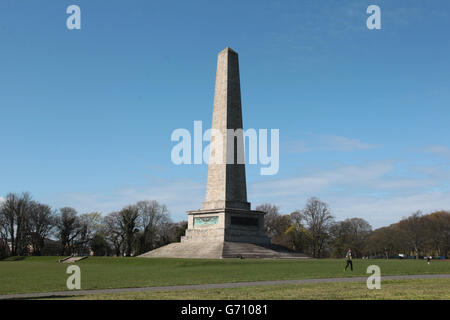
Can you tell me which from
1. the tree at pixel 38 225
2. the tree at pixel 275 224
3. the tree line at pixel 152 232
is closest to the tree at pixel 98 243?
the tree line at pixel 152 232

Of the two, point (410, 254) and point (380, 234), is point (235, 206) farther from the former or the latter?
point (410, 254)

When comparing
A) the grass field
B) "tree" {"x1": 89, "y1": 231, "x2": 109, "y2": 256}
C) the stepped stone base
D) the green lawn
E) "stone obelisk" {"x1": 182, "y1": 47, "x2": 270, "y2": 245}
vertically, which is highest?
"stone obelisk" {"x1": 182, "y1": 47, "x2": 270, "y2": 245}

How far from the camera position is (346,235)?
3275 inches

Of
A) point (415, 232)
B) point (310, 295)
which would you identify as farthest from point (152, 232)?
point (310, 295)

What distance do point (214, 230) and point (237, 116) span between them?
13.2 meters

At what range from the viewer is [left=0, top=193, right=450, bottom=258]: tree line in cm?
7238

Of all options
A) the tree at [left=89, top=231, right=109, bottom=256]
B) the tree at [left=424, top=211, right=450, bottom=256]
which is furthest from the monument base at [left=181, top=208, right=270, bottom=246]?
the tree at [left=89, top=231, right=109, bottom=256]

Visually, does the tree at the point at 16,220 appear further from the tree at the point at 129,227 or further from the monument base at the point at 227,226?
the monument base at the point at 227,226

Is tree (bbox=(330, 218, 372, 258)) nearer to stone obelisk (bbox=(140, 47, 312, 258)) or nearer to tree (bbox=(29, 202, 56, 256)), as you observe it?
stone obelisk (bbox=(140, 47, 312, 258))

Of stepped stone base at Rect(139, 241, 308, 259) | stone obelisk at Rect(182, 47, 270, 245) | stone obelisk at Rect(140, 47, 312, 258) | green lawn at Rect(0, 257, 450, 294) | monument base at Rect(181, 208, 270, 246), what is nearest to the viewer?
green lawn at Rect(0, 257, 450, 294)

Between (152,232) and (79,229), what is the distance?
48.6 ft
